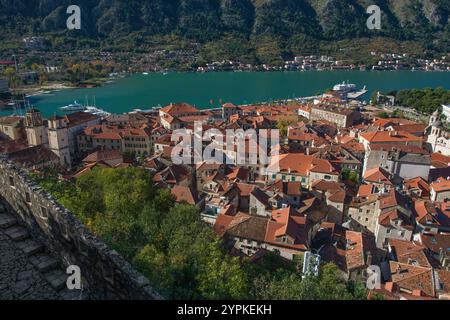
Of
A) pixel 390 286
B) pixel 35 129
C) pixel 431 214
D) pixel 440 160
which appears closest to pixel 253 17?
pixel 440 160

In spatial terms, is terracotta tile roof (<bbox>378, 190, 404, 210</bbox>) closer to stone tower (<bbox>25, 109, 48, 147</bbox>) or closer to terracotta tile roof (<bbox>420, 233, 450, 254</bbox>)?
terracotta tile roof (<bbox>420, 233, 450, 254</bbox>)

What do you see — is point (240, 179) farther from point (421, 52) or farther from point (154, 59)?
point (421, 52)

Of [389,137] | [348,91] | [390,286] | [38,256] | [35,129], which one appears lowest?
[390,286]

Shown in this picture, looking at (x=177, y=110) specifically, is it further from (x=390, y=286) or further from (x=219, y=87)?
(x=219, y=87)

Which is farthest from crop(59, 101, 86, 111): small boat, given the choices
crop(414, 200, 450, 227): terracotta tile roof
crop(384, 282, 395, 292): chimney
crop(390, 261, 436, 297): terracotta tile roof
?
crop(384, 282, 395, 292): chimney

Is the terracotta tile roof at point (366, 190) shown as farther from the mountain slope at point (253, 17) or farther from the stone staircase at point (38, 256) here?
the mountain slope at point (253, 17)

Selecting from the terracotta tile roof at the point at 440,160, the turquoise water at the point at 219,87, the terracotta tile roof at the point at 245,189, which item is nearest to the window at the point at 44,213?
the terracotta tile roof at the point at 245,189

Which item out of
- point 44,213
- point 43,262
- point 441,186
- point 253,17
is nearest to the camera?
point 43,262
